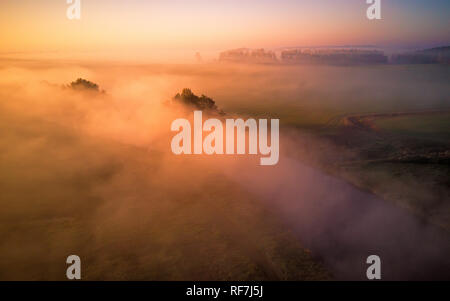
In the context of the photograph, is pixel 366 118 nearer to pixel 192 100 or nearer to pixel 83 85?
pixel 192 100

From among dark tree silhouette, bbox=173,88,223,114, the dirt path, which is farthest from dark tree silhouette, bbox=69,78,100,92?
the dirt path

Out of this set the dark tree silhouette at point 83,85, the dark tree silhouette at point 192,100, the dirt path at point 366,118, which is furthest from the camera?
the dark tree silhouette at point 83,85

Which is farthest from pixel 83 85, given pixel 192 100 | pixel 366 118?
pixel 366 118

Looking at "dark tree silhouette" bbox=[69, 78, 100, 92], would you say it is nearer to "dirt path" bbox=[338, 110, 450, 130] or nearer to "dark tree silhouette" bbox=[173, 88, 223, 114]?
"dark tree silhouette" bbox=[173, 88, 223, 114]

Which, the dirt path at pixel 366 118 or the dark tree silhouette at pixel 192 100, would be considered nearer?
the dark tree silhouette at pixel 192 100

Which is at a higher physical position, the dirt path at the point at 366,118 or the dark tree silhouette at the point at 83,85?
the dark tree silhouette at the point at 83,85

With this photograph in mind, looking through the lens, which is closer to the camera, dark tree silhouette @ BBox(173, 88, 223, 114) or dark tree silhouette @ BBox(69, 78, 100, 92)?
dark tree silhouette @ BBox(173, 88, 223, 114)

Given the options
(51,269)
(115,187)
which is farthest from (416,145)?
(51,269)

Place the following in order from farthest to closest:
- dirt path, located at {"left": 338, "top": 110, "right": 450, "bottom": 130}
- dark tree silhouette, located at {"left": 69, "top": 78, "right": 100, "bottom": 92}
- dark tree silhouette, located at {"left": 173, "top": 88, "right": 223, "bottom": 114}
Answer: dark tree silhouette, located at {"left": 69, "top": 78, "right": 100, "bottom": 92} < dirt path, located at {"left": 338, "top": 110, "right": 450, "bottom": 130} < dark tree silhouette, located at {"left": 173, "top": 88, "right": 223, "bottom": 114}

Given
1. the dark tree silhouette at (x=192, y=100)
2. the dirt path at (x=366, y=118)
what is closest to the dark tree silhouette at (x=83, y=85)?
the dark tree silhouette at (x=192, y=100)

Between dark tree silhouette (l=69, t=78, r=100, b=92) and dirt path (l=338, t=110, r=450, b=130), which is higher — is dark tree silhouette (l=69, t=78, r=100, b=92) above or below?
above

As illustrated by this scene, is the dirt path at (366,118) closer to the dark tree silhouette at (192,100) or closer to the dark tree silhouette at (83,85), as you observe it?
the dark tree silhouette at (192,100)
